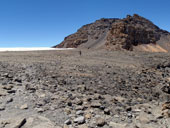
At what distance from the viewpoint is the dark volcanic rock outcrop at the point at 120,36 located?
7899 cm

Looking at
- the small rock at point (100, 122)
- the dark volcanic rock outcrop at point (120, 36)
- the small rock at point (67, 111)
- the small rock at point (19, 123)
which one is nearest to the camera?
the small rock at point (19, 123)

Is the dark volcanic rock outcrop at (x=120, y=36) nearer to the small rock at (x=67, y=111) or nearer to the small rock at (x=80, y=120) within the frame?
the small rock at (x=67, y=111)

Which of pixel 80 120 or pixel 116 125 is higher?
pixel 80 120

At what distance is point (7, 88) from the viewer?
494 centimetres

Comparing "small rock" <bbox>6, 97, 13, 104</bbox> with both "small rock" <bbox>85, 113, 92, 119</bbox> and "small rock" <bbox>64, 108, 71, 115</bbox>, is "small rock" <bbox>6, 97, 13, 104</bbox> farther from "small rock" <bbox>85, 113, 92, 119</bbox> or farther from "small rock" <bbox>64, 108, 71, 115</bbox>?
"small rock" <bbox>85, 113, 92, 119</bbox>

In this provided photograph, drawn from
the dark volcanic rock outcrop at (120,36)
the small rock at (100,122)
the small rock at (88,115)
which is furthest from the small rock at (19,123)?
the dark volcanic rock outcrop at (120,36)

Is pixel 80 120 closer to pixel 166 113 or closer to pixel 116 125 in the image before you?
pixel 116 125

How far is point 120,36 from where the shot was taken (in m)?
78.9

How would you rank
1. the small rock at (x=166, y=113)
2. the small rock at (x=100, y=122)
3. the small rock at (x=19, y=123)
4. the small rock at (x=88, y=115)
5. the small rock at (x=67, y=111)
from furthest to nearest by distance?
1. the small rock at (x=166, y=113)
2. the small rock at (x=67, y=111)
3. the small rock at (x=88, y=115)
4. the small rock at (x=100, y=122)
5. the small rock at (x=19, y=123)

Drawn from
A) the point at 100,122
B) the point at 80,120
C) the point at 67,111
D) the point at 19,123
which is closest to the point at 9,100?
the point at 19,123

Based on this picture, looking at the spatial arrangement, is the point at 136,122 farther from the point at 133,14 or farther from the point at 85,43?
the point at 133,14

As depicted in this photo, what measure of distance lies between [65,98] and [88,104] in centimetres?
70

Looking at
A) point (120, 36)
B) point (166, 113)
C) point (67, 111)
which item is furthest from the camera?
point (120, 36)

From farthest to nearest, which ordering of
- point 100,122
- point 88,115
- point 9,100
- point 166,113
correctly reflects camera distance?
point 9,100 → point 166,113 → point 88,115 → point 100,122
